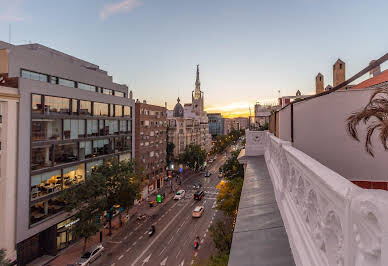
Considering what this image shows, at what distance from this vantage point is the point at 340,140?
526 centimetres

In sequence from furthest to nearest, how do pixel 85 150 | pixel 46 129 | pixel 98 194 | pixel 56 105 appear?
pixel 85 150 → pixel 56 105 → pixel 98 194 → pixel 46 129

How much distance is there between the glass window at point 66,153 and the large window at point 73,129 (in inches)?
43.8

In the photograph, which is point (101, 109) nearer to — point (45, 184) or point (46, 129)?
point (46, 129)

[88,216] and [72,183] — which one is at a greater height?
[72,183]

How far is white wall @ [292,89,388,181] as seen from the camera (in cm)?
499

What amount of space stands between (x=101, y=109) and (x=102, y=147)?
560 cm

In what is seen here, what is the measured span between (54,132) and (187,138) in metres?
54.9

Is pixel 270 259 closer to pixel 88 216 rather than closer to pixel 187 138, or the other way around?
pixel 88 216

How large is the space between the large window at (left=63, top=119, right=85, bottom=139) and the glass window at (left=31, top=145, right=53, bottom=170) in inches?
107

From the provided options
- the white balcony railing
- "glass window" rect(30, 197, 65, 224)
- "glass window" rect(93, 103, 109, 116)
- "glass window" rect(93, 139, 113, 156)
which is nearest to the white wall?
the white balcony railing

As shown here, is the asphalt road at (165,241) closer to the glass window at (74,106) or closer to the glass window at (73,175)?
the glass window at (73,175)

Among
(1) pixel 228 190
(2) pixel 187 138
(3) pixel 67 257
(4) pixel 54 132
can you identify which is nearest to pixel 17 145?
(4) pixel 54 132

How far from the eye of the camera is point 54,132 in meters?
26.0

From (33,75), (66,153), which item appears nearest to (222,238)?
(66,153)
